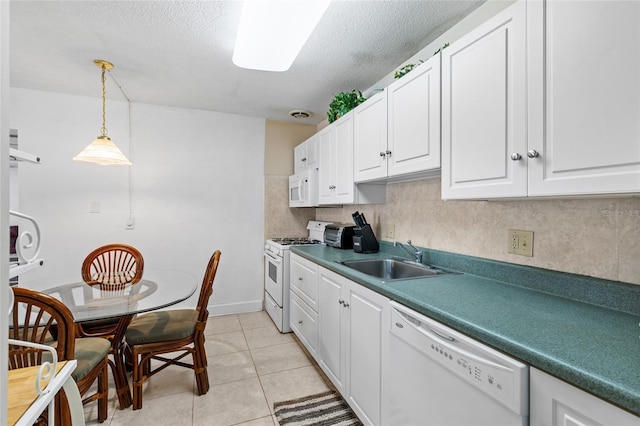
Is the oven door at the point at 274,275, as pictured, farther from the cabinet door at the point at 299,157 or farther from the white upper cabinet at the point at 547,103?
the white upper cabinet at the point at 547,103

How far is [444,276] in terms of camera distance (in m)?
1.64

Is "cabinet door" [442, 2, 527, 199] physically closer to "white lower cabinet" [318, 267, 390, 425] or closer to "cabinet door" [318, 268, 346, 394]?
Result: "white lower cabinet" [318, 267, 390, 425]

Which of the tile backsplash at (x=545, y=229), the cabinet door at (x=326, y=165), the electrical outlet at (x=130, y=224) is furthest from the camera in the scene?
the electrical outlet at (x=130, y=224)

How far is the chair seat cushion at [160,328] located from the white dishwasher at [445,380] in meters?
1.35

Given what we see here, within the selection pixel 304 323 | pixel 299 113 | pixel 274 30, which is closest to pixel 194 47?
pixel 274 30

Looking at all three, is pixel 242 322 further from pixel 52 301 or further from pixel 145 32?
pixel 145 32

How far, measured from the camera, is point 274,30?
5.32 feet

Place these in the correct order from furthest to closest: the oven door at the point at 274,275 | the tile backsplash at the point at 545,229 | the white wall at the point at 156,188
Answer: the oven door at the point at 274,275 → the white wall at the point at 156,188 → the tile backsplash at the point at 545,229

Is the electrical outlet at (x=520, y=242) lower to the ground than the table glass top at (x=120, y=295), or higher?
higher

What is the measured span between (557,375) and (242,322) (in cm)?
312

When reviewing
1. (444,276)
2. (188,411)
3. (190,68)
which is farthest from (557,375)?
(190,68)

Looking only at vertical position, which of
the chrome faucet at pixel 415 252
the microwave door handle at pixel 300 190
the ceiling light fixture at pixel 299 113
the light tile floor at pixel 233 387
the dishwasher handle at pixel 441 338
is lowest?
the light tile floor at pixel 233 387

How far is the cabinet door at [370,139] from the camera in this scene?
6.48 feet

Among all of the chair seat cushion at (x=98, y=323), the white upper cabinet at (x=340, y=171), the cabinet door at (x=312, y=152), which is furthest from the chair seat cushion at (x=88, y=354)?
the cabinet door at (x=312, y=152)
